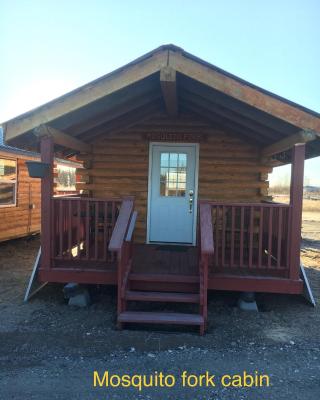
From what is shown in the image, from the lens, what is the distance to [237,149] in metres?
6.89

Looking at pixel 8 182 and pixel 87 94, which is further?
pixel 8 182

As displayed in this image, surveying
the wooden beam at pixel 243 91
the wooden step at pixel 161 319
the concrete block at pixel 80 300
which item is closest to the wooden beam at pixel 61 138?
the wooden beam at pixel 243 91

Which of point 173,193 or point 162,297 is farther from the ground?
point 173,193

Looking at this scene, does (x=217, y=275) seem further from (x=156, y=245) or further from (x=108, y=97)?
(x=108, y=97)

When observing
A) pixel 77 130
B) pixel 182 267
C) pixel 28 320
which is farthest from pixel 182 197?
pixel 28 320

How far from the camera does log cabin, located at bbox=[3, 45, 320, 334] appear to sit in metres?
4.69

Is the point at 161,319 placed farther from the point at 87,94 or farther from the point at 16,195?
the point at 16,195

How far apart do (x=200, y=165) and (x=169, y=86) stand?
2243mm

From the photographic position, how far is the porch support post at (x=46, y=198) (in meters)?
5.07

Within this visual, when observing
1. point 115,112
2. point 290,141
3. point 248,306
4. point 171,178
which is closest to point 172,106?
point 115,112

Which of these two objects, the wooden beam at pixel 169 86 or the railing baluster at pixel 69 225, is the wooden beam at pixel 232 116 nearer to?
the wooden beam at pixel 169 86

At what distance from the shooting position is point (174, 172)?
6.96 m

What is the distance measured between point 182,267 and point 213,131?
2.82 metres

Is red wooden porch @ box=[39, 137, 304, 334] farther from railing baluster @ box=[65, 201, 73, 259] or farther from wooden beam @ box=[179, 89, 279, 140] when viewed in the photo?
wooden beam @ box=[179, 89, 279, 140]
